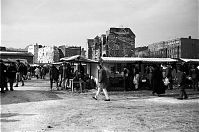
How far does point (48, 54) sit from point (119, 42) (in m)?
42.8

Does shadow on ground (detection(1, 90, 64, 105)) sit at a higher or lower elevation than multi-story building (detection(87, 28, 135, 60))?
lower

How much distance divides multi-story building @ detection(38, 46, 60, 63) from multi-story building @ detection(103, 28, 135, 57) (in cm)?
3533

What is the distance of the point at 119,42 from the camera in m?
51.2

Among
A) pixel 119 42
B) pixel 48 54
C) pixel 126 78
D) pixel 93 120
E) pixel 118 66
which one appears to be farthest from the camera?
pixel 48 54

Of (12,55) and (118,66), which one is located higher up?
(12,55)

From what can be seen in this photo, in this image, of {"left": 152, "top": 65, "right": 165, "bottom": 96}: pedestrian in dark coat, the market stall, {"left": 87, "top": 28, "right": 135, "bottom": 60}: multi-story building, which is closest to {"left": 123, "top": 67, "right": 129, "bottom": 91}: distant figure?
the market stall

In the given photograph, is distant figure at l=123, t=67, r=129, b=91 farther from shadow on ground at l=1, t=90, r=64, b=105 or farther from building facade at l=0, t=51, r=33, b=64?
building facade at l=0, t=51, r=33, b=64

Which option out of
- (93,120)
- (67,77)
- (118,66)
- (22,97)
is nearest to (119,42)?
(118,66)

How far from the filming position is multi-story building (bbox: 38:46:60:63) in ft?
276

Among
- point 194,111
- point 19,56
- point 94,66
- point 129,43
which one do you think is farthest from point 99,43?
point 194,111

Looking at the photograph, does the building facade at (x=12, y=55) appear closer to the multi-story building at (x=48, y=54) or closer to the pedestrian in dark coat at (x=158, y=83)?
the multi-story building at (x=48, y=54)

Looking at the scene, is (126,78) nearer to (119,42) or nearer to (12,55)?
(119,42)

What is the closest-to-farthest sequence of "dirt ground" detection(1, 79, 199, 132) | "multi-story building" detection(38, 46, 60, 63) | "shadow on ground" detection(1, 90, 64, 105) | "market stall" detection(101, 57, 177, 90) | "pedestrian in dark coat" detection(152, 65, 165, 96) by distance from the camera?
"dirt ground" detection(1, 79, 199, 132) < "shadow on ground" detection(1, 90, 64, 105) < "pedestrian in dark coat" detection(152, 65, 165, 96) < "market stall" detection(101, 57, 177, 90) < "multi-story building" detection(38, 46, 60, 63)

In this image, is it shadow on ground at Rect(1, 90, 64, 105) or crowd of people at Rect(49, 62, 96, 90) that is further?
crowd of people at Rect(49, 62, 96, 90)
